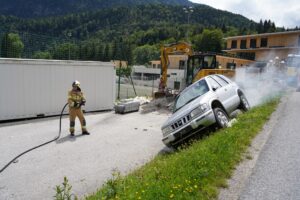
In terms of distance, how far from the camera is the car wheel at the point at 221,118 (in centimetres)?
876

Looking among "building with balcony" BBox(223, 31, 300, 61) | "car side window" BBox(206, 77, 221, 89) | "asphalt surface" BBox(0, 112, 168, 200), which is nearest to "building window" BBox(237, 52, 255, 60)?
"building with balcony" BBox(223, 31, 300, 61)

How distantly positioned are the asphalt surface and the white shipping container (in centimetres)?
94

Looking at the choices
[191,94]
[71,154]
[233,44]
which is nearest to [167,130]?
[191,94]

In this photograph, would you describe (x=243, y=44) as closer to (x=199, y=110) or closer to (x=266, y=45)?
(x=266, y=45)

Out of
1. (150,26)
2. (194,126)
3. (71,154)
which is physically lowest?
(71,154)

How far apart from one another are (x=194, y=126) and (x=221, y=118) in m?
0.99

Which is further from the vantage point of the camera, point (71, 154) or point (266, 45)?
point (266, 45)

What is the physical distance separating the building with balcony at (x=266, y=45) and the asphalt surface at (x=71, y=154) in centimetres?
5268

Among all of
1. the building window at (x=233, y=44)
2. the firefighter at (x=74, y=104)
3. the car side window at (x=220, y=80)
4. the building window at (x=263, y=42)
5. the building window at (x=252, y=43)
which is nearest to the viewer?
the car side window at (x=220, y=80)

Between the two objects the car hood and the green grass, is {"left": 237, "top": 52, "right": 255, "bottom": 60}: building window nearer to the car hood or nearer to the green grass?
the car hood

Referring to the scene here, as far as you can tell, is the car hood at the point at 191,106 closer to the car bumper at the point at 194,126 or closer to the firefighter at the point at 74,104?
the car bumper at the point at 194,126

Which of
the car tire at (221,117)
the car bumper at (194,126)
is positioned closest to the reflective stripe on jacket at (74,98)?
the car bumper at (194,126)

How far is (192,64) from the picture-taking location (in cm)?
1905

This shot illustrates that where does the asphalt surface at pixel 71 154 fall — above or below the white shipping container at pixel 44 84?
below
